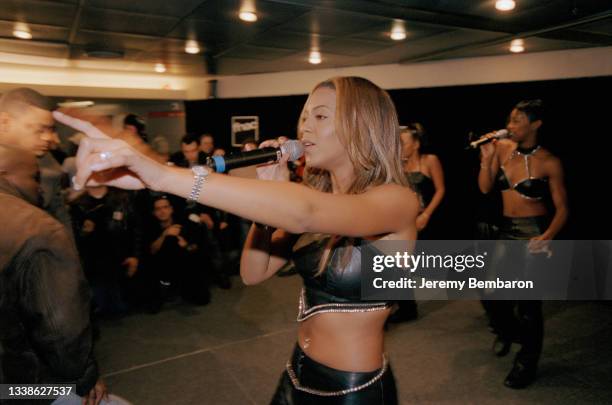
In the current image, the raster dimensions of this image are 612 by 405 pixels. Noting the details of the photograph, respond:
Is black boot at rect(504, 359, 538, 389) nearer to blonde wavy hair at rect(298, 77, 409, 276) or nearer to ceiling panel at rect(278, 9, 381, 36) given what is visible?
blonde wavy hair at rect(298, 77, 409, 276)

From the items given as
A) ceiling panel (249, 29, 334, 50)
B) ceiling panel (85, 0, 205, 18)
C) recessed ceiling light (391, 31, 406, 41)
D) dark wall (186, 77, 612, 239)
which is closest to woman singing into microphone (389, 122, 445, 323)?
dark wall (186, 77, 612, 239)

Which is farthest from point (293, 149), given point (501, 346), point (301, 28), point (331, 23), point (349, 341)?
point (301, 28)

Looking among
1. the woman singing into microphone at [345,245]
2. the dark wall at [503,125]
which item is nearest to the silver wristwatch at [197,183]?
the woman singing into microphone at [345,245]

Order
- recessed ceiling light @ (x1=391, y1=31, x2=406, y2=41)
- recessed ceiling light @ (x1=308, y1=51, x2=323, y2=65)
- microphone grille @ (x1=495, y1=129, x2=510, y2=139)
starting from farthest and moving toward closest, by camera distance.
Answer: recessed ceiling light @ (x1=308, y1=51, x2=323, y2=65), recessed ceiling light @ (x1=391, y1=31, x2=406, y2=41), microphone grille @ (x1=495, y1=129, x2=510, y2=139)

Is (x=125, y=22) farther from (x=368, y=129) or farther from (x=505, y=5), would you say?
(x=368, y=129)

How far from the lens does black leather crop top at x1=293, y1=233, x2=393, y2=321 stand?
137 centimetres

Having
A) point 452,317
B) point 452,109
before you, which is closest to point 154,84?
point 452,109

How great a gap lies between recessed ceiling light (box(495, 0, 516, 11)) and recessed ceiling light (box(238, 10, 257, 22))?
7.05 feet

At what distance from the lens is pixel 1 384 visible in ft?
4.29

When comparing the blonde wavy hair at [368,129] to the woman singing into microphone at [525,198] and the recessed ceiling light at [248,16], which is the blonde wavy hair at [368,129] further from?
the recessed ceiling light at [248,16]

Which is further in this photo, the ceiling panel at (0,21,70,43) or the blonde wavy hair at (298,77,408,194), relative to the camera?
the ceiling panel at (0,21,70,43)

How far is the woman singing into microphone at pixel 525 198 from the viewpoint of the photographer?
115 inches

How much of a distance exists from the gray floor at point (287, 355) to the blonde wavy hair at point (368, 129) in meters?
2.03

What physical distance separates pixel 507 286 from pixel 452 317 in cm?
117
